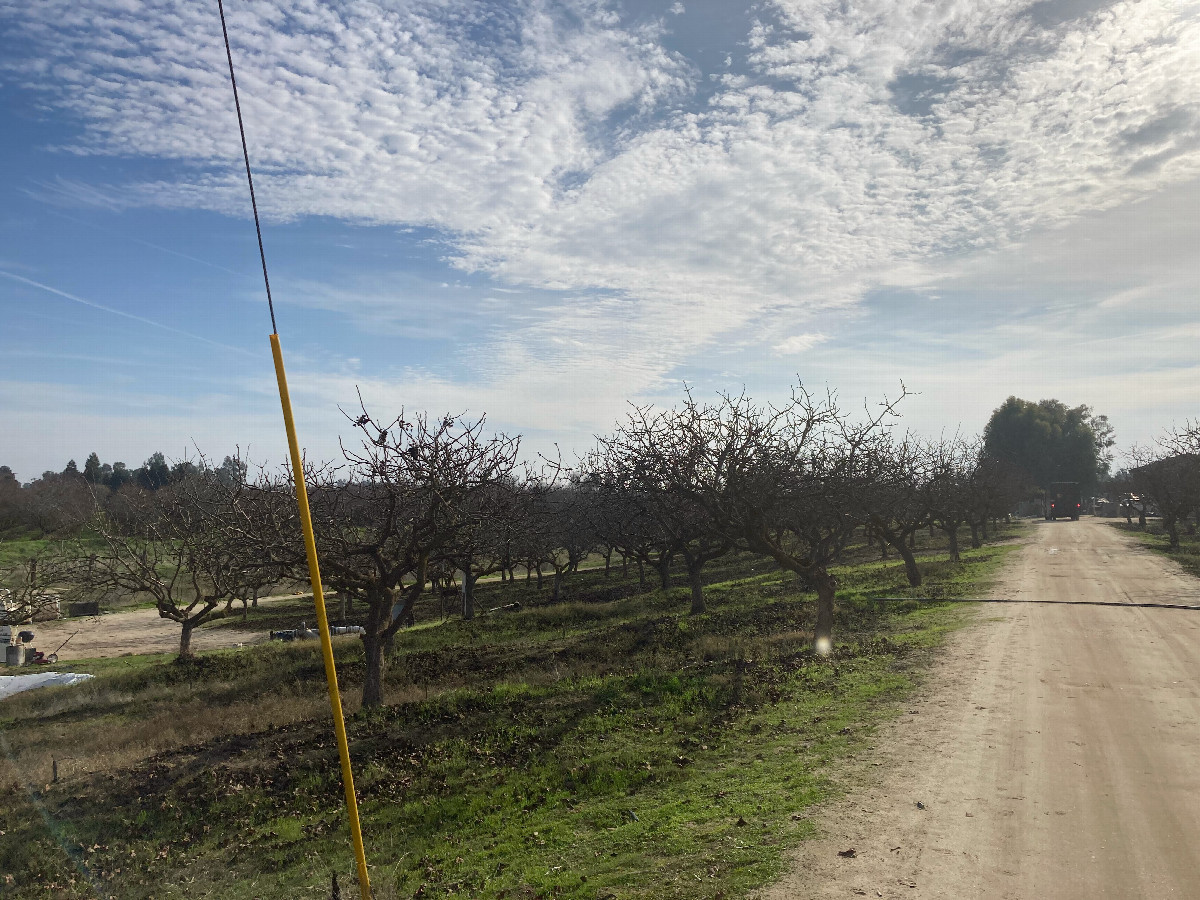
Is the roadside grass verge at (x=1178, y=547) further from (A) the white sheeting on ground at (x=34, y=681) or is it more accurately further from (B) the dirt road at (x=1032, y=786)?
(A) the white sheeting on ground at (x=34, y=681)

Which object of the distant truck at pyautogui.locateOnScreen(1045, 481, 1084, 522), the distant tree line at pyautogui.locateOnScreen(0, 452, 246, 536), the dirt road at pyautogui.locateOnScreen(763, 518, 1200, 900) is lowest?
the distant truck at pyautogui.locateOnScreen(1045, 481, 1084, 522)

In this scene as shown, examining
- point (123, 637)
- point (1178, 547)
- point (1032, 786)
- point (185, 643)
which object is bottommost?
point (1178, 547)

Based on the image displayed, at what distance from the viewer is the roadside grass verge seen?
35.5 meters

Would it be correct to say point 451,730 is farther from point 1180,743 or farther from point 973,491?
point 973,491

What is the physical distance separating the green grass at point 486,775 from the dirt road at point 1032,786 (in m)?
0.70

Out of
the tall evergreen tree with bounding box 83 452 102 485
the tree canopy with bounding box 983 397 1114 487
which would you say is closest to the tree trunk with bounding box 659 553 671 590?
the tree canopy with bounding box 983 397 1114 487

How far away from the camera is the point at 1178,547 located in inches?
1767

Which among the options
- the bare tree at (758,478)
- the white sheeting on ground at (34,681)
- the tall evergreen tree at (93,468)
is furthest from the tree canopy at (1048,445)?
the tall evergreen tree at (93,468)

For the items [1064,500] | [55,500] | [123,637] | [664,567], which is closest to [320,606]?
[664,567]

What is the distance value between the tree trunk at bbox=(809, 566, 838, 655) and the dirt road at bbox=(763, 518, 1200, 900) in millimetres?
2866

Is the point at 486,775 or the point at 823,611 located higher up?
the point at 823,611

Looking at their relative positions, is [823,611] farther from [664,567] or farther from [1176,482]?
[1176,482]

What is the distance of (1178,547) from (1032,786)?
154 feet

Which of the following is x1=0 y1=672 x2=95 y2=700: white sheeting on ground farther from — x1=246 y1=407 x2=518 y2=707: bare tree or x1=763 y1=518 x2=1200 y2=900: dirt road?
x1=763 y1=518 x2=1200 y2=900: dirt road
